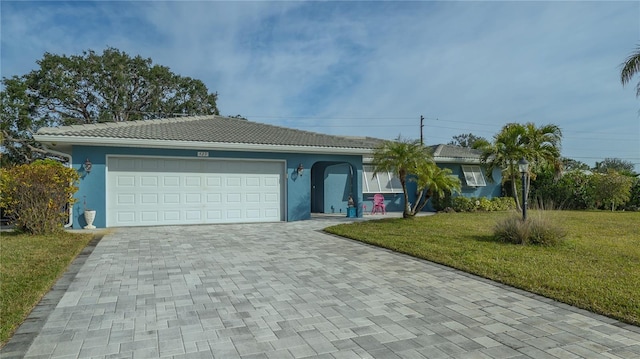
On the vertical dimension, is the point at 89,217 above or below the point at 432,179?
below

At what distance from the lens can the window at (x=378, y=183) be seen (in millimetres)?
17453

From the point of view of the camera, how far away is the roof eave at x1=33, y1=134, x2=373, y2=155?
1084 centimetres

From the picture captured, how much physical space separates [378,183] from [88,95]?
80.4 feet

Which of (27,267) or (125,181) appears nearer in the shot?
(27,267)

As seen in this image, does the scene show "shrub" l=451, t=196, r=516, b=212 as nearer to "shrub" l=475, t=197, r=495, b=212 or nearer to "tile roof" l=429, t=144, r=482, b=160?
"shrub" l=475, t=197, r=495, b=212

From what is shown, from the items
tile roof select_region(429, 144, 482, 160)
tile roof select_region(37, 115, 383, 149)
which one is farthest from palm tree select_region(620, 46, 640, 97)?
tile roof select_region(37, 115, 383, 149)

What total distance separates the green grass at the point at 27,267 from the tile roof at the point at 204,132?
320 centimetres

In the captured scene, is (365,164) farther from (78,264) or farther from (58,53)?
(58,53)

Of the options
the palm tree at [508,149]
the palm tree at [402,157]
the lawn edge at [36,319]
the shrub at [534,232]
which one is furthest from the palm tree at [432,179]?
the lawn edge at [36,319]

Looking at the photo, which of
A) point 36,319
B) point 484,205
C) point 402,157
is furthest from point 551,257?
point 484,205

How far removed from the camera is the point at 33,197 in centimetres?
932

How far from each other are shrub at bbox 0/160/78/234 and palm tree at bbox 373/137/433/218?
30.2 ft

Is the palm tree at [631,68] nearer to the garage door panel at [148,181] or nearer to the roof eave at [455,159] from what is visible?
the roof eave at [455,159]

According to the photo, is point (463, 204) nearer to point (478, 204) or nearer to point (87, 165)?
point (478, 204)
